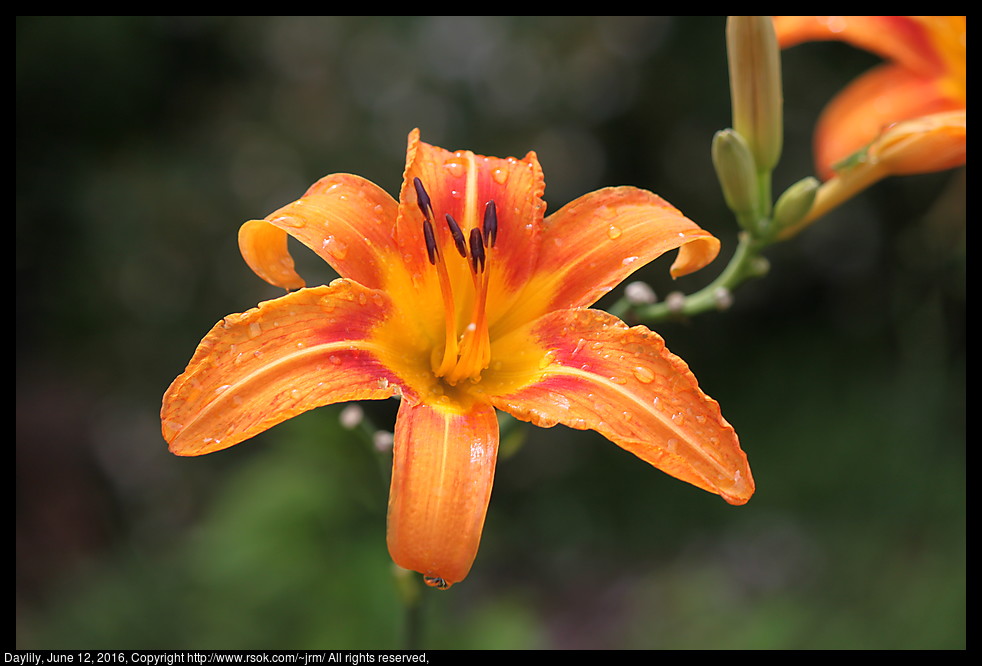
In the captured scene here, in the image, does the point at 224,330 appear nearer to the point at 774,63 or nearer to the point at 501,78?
the point at 774,63

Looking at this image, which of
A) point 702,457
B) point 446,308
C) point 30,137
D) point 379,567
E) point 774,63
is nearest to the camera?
point 702,457

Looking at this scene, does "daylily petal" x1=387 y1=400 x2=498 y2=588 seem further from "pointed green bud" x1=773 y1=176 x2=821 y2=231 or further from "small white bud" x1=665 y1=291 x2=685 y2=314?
"pointed green bud" x1=773 y1=176 x2=821 y2=231

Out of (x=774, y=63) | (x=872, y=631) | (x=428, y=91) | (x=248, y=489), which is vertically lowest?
(x=872, y=631)

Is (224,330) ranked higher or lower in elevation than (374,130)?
lower

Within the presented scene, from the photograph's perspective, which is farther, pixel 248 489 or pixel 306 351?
pixel 248 489

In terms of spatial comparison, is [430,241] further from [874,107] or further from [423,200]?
[874,107]

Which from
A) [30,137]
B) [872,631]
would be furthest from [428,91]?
[872,631]

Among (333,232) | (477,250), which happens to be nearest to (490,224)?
(477,250)
